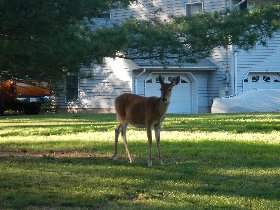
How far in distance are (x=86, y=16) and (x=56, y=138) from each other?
723 cm

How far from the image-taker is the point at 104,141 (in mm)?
16391

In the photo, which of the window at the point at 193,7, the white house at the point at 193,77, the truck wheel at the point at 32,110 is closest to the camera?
the truck wheel at the point at 32,110

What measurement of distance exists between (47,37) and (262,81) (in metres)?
27.4

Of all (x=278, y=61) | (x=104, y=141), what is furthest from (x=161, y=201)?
(x=278, y=61)

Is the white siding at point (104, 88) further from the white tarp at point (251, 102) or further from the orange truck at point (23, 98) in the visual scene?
the white tarp at point (251, 102)

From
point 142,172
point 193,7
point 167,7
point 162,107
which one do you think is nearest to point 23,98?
point 167,7

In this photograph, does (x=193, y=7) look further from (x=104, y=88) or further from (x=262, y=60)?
(x=104, y=88)

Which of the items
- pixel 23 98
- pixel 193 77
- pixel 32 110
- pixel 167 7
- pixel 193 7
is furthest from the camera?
pixel 167 7

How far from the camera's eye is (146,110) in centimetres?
1262

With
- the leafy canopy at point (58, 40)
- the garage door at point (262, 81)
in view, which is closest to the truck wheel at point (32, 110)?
the garage door at point (262, 81)

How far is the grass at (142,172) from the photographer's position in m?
8.61

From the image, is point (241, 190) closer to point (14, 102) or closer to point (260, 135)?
point (260, 135)

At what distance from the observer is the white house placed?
35.9m

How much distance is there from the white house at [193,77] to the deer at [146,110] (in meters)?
21.9
